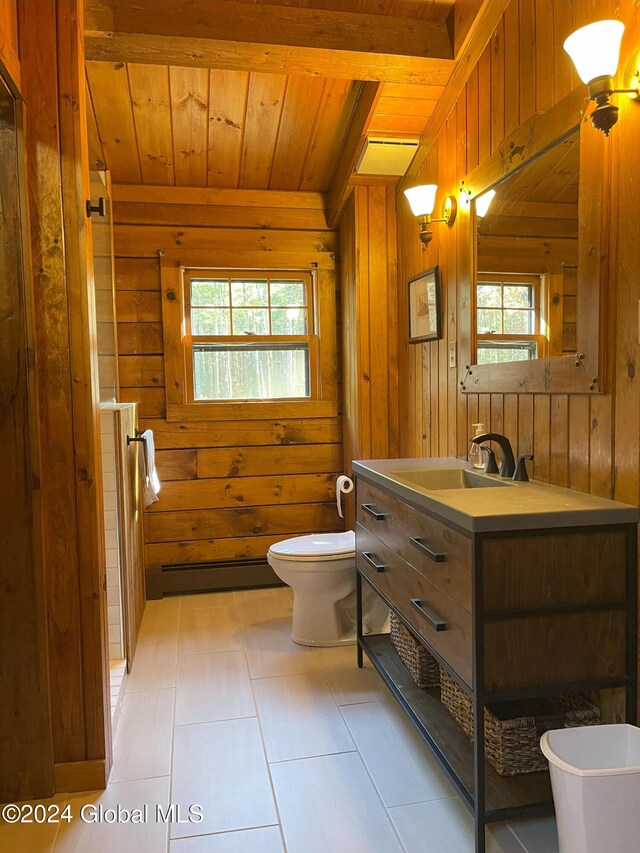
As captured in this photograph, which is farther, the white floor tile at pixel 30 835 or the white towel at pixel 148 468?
the white towel at pixel 148 468

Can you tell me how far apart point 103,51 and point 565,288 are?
191 centimetres

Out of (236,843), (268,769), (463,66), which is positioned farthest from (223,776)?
(463,66)

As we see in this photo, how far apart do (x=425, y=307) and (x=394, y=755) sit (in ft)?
6.20

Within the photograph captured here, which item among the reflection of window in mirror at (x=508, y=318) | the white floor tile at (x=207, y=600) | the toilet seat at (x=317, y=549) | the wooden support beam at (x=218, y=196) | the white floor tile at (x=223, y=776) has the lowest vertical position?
the white floor tile at (x=207, y=600)

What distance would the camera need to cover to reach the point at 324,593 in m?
2.81

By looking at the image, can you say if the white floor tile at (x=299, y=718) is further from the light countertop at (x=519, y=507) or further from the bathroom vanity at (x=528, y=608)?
the light countertop at (x=519, y=507)

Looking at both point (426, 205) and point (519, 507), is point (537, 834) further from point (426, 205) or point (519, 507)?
point (426, 205)

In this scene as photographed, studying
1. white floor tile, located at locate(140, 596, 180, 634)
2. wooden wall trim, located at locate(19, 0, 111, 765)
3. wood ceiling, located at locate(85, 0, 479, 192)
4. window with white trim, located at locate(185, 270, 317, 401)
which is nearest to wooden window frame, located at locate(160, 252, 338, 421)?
window with white trim, located at locate(185, 270, 317, 401)

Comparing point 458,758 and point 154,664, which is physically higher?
point 458,758

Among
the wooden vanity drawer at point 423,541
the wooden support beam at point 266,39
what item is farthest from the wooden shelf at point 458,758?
the wooden support beam at point 266,39

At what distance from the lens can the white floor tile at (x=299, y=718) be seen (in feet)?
6.70

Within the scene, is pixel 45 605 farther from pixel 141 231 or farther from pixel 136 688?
pixel 141 231

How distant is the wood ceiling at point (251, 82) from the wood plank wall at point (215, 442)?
24 cm

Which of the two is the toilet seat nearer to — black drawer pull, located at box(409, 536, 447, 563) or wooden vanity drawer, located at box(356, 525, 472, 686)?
wooden vanity drawer, located at box(356, 525, 472, 686)
